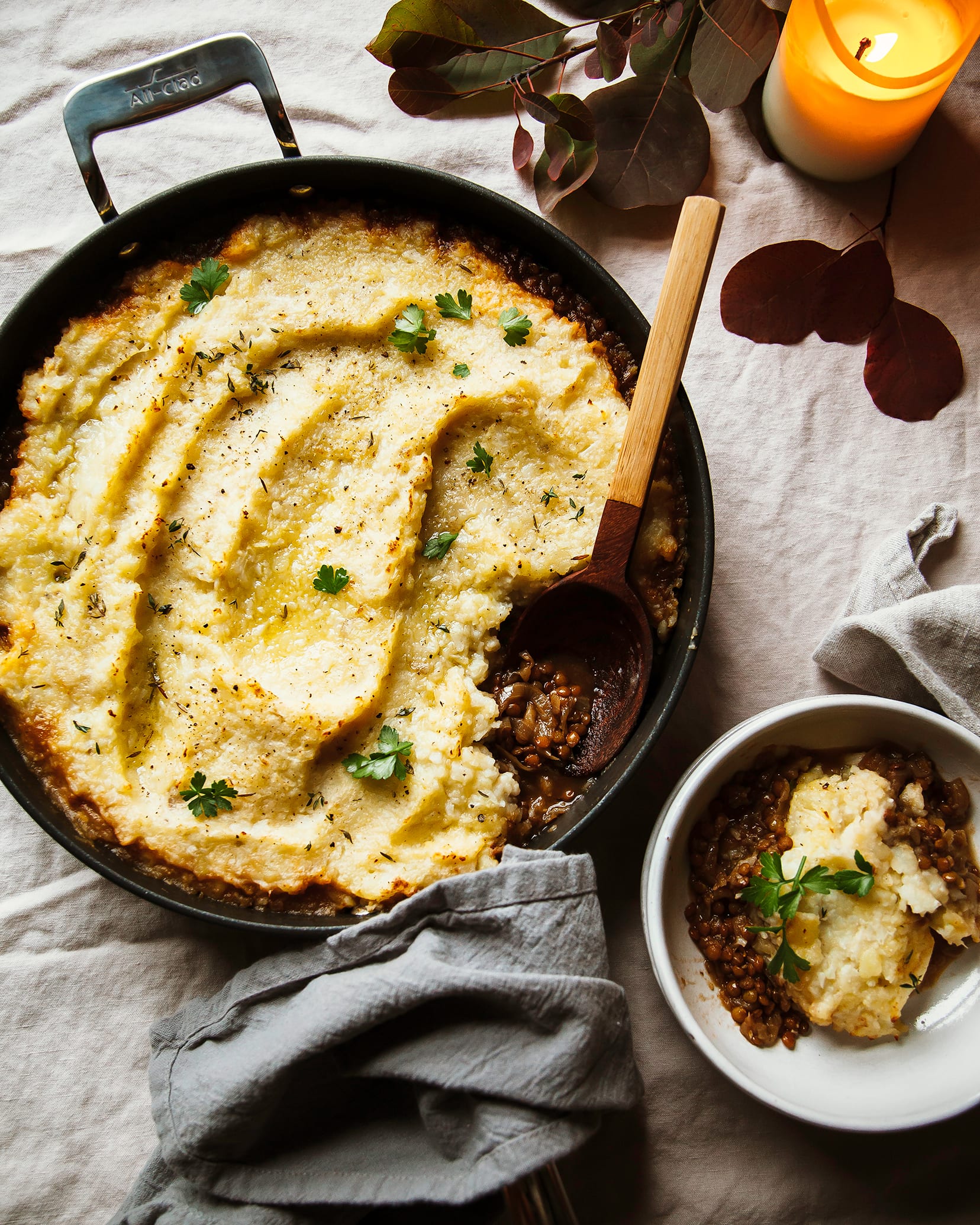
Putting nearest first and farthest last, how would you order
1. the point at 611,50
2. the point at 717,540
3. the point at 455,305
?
the point at 455,305
the point at 611,50
the point at 717,540

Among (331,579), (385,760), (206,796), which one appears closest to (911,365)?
(331,579)

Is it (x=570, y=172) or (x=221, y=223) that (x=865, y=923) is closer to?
(x=570, y=172)

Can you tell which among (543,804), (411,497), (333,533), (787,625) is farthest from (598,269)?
(543,804)

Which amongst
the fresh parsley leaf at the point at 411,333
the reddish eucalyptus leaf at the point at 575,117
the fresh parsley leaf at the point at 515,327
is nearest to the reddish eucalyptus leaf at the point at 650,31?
the reddish eucalyptus leaf at the point at 575,117

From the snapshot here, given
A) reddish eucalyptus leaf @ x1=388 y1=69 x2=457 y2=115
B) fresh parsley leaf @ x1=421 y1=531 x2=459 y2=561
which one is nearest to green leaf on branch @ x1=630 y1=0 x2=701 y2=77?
reddish eucalyptus leaf @ x1=388 y1=69 x2=457 y2=115

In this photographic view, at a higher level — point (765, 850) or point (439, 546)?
point (439, 546)
